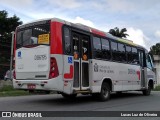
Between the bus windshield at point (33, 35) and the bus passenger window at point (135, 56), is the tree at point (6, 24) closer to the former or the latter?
the bus passenger window at point (135, 56)

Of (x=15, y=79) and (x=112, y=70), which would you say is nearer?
(x=15, y=79)

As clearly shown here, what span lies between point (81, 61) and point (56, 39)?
71.0 inches

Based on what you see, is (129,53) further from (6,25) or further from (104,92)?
(6,25)

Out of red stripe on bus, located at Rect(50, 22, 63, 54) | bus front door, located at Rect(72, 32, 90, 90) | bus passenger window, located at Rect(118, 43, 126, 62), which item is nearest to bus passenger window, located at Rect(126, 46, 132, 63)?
bus passenger window, located at Rect(118, 43, 126, 62)

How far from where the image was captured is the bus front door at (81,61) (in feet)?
43.8

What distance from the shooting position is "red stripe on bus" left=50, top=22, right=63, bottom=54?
1236 centimetres

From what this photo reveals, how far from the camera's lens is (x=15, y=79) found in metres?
13.4

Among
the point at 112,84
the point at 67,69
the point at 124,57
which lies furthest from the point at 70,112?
the point at 124,57

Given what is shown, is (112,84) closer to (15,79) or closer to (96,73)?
(96,73)

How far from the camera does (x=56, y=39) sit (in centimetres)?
1241

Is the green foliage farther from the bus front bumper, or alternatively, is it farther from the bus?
the bus front bumper

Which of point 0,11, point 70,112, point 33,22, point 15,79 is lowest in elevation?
point 70,112

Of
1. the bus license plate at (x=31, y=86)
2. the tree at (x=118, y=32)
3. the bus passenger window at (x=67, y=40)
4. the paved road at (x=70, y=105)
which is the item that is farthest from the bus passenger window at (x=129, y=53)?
the tree at (x=118, y=32)

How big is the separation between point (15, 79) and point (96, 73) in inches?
139
